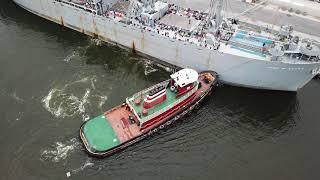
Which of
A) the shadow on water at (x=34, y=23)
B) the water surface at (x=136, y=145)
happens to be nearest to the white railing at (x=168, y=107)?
the water surface at (x=136, y=145)

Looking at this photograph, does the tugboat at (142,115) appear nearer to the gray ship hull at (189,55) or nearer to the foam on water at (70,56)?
the gray ship hull at (189,55)

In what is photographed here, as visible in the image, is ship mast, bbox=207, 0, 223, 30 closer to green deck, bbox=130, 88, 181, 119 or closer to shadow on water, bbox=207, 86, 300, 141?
shadow on water, bbox=207, 86, 300, 141

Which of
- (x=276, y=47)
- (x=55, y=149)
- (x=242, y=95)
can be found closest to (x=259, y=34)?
(x=276, y=47)

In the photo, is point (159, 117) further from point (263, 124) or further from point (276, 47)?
point (276, 47)

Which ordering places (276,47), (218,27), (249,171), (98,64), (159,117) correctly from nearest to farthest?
(249,171)
(159,117)
(276,47)
(218,27)
(98,64)

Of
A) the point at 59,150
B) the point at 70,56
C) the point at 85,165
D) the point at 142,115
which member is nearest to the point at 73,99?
the point at 59,150

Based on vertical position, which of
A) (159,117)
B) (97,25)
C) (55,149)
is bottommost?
(55,149)
